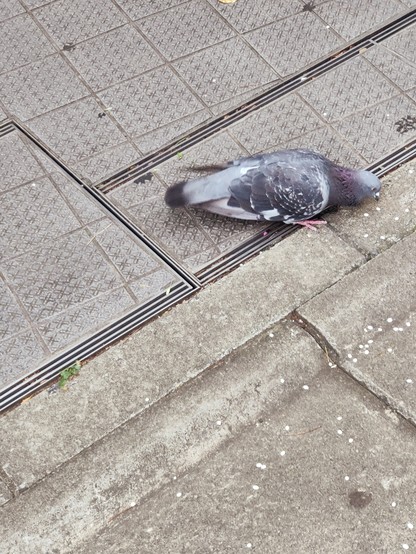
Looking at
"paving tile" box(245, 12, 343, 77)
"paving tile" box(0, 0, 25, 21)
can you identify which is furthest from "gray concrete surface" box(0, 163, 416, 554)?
"paving tile" box(0, 0, 25, 21)

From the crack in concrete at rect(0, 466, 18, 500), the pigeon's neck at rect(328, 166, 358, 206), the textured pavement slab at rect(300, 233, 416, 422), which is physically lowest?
the crack in concrete at rect(0, 466, 18, 500)

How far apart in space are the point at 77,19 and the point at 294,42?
5.32 ft

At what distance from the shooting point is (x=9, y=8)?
17.2 ft

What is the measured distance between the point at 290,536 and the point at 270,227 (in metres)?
1.76

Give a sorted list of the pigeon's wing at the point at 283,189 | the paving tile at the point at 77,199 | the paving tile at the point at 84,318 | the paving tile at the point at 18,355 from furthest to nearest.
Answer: the paving tile at the point at 77,199, the pigeon's wing at the point at 283,189, the paving tile at the point at 84,318, the paving tile at the point at 18,355

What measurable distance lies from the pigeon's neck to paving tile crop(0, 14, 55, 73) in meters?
2.38

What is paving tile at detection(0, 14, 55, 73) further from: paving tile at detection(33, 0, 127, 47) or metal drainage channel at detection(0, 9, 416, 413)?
metal drainage channel at detection(0, 9, 416, 413)

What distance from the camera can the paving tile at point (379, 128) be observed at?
14.1ft

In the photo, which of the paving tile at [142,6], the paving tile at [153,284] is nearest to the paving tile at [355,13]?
the paving tile at [142,6]

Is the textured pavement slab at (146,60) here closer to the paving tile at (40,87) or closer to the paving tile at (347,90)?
the paving tile at (40,87)

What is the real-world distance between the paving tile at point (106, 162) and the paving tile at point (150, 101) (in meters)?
0.17

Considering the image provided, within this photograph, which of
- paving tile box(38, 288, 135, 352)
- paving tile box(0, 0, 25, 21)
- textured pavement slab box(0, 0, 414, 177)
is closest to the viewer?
paving tile box(38, 288, 135, 352)

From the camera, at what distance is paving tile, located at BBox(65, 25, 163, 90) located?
4793mm

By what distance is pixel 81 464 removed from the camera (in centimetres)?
313
